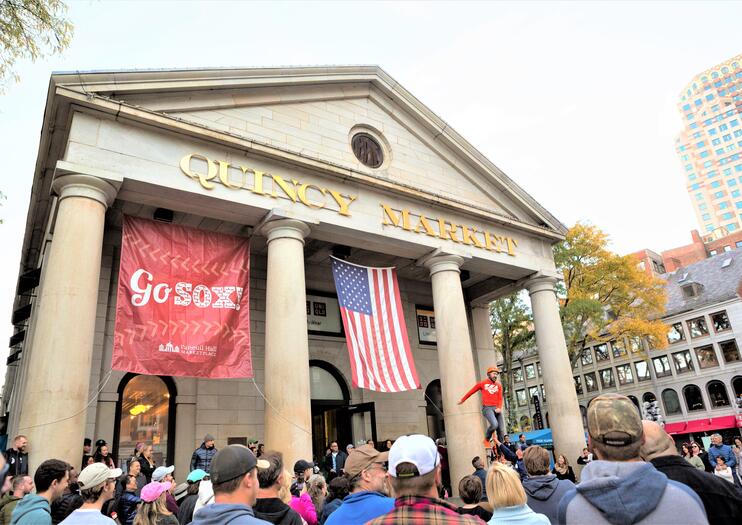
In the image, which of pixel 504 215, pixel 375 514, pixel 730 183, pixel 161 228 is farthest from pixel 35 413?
pixel 730 183

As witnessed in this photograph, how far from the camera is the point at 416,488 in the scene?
252 cm

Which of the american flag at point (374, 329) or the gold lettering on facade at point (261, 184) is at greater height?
the gold lettering on facade at point (261, 184)

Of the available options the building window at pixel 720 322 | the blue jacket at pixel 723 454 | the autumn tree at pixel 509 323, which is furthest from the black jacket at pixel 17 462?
the building window at pixel 720 322

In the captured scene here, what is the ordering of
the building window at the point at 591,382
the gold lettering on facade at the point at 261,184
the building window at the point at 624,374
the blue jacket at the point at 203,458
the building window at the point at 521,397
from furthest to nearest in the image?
the building window at the point at 521,397
the building window at the point at 591,382
the building window at the point at 624,374
the gold lettering on facade at the point at 261,184
the blue jacket at the point at 203,458

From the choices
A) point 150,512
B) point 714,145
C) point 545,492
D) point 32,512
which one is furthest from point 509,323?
point 714,145

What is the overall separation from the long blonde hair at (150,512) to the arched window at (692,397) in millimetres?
47037

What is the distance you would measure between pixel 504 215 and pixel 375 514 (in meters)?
15.8

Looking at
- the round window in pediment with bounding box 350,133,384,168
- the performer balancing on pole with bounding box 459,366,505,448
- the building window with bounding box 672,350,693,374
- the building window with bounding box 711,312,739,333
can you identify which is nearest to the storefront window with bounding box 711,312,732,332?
the building window with bounding box 711,312,739,333

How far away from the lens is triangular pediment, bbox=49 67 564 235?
1265 centimetres

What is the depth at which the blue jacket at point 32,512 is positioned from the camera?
410 cm

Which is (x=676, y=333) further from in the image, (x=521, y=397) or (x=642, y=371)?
(x=521, y=397)

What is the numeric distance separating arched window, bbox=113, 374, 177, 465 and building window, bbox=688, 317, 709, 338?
42.9 meters

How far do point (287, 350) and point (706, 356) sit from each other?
41.8 meters

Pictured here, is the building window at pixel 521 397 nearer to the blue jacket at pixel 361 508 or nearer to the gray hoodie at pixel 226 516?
the blue jacket at pixel 361 508
